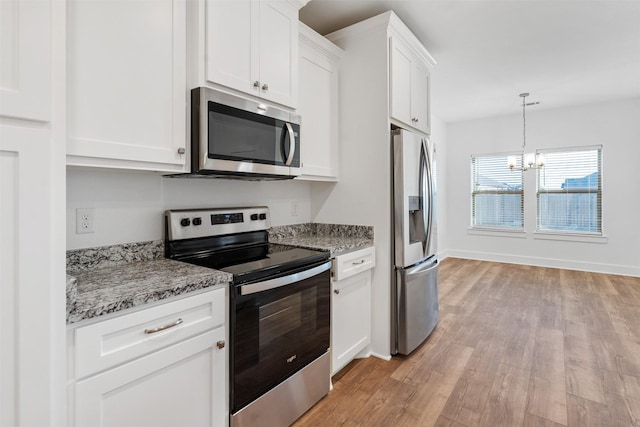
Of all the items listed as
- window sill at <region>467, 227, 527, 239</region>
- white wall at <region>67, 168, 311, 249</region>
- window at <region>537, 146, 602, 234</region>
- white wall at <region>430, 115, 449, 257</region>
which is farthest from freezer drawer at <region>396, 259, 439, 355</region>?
window at <region>537, 146, 602, 234</region>

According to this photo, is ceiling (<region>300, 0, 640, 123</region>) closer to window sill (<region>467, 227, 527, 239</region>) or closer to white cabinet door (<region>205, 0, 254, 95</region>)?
white cabinet door (<region>205, 0, 254, 95</region>)

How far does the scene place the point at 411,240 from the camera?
8.36 feet

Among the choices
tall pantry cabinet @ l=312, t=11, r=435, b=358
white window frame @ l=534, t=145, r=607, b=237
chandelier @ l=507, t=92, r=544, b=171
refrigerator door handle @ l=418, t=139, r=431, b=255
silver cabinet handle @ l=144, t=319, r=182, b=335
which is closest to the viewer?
silver cabinet handle @ l=144, t=319, r=182, b=335

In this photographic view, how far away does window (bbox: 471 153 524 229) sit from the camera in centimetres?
583

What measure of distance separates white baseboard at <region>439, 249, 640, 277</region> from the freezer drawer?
3677mm

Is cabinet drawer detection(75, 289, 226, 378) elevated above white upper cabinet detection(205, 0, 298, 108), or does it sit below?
below

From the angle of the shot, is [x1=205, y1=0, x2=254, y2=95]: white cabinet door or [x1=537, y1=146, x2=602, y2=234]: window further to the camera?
[x1=537, y1=146, x2=602, y2=234]: window

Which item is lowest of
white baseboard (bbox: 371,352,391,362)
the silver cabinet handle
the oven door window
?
white baseboard (bbox: 371,352,391,362)

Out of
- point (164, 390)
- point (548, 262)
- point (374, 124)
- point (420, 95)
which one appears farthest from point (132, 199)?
point (548, 262)

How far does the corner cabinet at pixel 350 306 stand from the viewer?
2105 mm

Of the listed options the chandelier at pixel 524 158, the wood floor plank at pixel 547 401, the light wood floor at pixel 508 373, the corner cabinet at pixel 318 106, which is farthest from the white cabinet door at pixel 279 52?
the chandelier at pixel 524 158

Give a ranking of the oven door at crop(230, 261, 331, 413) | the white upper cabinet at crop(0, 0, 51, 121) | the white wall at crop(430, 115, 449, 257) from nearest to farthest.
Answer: the white upper cabinet at crop(0, 0, 51, 121), the oven door at crop(230, 261, 331, 413), the white wall at crop(430, 115, 449, 257)

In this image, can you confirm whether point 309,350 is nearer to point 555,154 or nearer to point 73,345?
point 73,345

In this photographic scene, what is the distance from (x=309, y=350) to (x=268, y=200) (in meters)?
1.10
